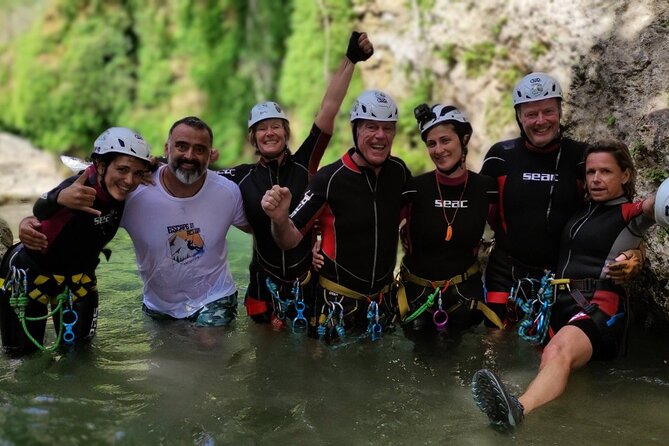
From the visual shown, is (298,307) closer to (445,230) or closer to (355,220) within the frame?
(355,220)

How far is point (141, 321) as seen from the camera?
666 cm

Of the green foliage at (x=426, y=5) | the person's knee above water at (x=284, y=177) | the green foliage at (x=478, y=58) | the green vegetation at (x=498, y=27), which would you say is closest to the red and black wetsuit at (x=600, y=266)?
the person's knee above water at (x=284, y=177)

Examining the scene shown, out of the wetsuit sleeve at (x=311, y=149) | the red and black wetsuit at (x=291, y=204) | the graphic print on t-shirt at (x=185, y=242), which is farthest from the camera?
the wetsuit sleeve at (x=311, y=149)

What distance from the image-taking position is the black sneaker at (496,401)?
4113 mm

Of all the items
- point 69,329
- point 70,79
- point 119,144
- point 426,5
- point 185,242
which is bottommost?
point 69,329

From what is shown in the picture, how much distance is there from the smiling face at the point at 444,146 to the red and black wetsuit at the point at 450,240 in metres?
0.16

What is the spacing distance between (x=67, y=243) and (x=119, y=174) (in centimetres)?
66

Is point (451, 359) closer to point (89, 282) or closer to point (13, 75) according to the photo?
point (89, 282)

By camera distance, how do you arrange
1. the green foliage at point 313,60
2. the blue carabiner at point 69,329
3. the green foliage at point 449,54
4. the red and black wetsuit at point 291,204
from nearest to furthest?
the blue carabiner at point 69,329 < the red and black wetsuit at point 291,204 < the green foliage at point 449,54 < the green foliage at point 313,60

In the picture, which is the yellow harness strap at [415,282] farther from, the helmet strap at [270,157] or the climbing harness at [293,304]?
the helmet strap at [270,157]

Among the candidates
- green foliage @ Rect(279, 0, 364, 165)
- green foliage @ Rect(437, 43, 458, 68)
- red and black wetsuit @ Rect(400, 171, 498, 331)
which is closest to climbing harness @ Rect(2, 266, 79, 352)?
red and black wetsuit @ Rect(400, 171, 498, 331)

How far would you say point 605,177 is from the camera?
4.97m

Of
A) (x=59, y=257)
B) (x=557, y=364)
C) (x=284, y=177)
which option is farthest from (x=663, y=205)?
(x=59, y=257)

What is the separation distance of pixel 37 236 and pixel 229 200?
1645 millimetres
